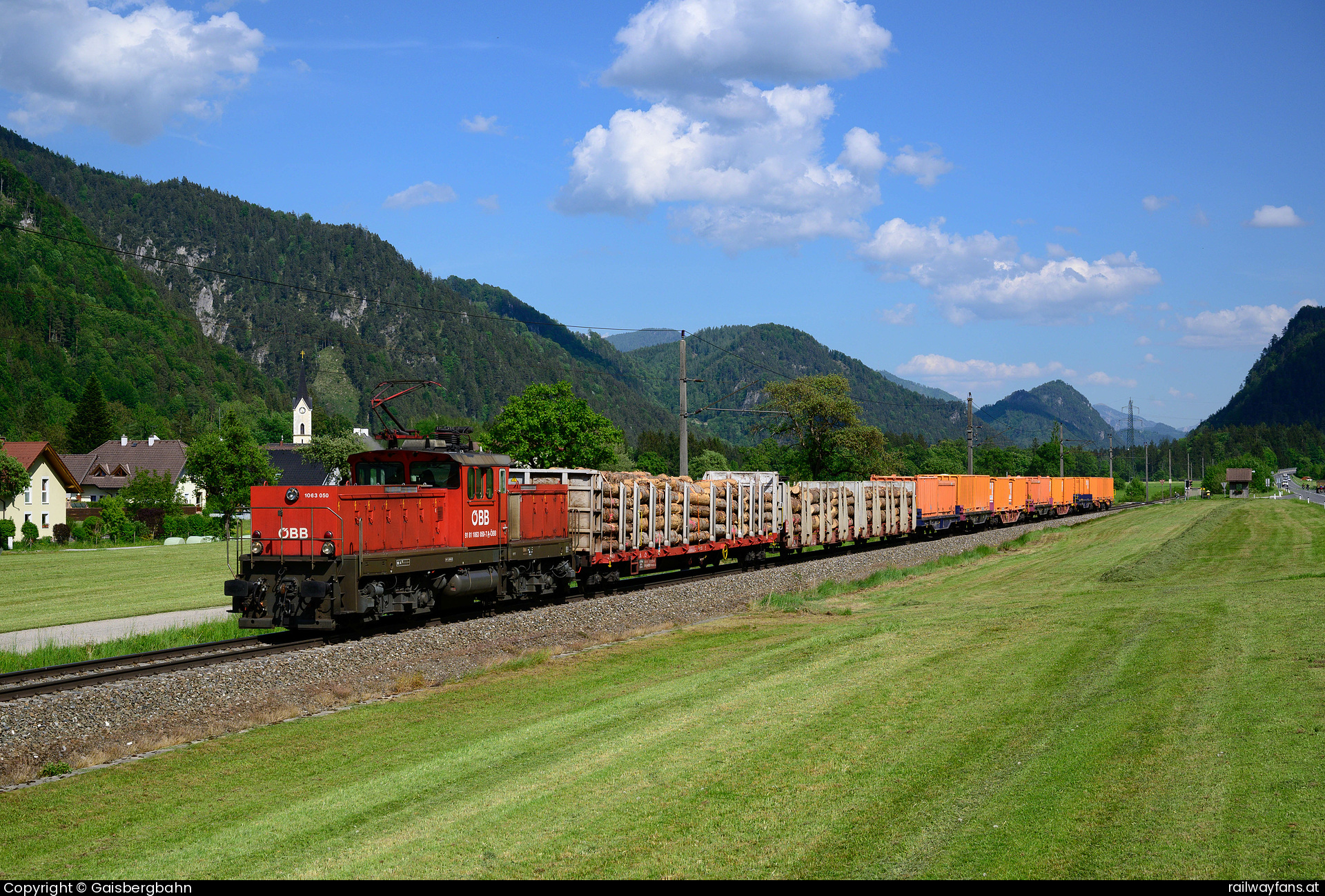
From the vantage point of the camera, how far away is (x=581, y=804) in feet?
28.0

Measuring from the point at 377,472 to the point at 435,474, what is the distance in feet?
4.23

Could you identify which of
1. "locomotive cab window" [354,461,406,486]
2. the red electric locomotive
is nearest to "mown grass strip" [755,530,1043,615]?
the red electric locomotive

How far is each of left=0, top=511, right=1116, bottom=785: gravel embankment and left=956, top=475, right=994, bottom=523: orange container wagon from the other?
3199cm

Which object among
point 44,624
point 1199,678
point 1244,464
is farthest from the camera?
point 1244,464

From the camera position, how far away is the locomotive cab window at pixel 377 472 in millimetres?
20891

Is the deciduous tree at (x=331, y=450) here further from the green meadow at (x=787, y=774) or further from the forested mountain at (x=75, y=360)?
the green meadow at (x=787, y=774)

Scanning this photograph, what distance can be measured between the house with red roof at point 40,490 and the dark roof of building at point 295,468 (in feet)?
124

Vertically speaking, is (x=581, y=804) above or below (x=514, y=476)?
below

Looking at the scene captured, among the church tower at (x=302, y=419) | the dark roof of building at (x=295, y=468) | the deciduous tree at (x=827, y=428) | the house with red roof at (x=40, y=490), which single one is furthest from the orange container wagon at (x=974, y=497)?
the church tower at (x=302, y=419)

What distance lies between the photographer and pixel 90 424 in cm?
13175

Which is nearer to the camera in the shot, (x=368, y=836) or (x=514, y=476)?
(x=368, y=836)
